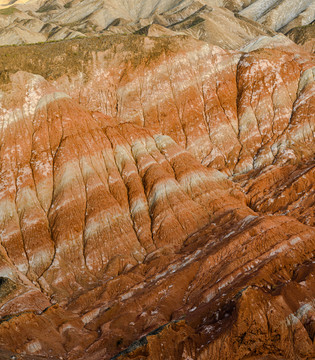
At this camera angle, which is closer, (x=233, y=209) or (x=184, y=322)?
(x=184, y=322)

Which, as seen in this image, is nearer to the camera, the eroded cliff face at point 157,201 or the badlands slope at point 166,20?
the eroded cliff face at point 157,201

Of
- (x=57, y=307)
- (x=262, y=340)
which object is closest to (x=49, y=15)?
(x=57, y=307)

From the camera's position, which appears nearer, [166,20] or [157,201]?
[157,201]

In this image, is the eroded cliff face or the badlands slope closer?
the eroded cliff face

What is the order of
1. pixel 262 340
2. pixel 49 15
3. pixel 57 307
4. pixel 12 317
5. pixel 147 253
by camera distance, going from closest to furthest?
1. pixel 262 340
2. pixel 12 317
3. pixel 57 307
4. pixel 147 253
5. pixel 49 15

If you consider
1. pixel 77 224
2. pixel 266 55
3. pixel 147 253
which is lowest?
pixel 147 253

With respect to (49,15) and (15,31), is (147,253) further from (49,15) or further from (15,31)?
(49,15)

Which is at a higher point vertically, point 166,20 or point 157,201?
point 166,20

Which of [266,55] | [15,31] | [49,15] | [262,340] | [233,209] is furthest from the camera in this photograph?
[49,15]
